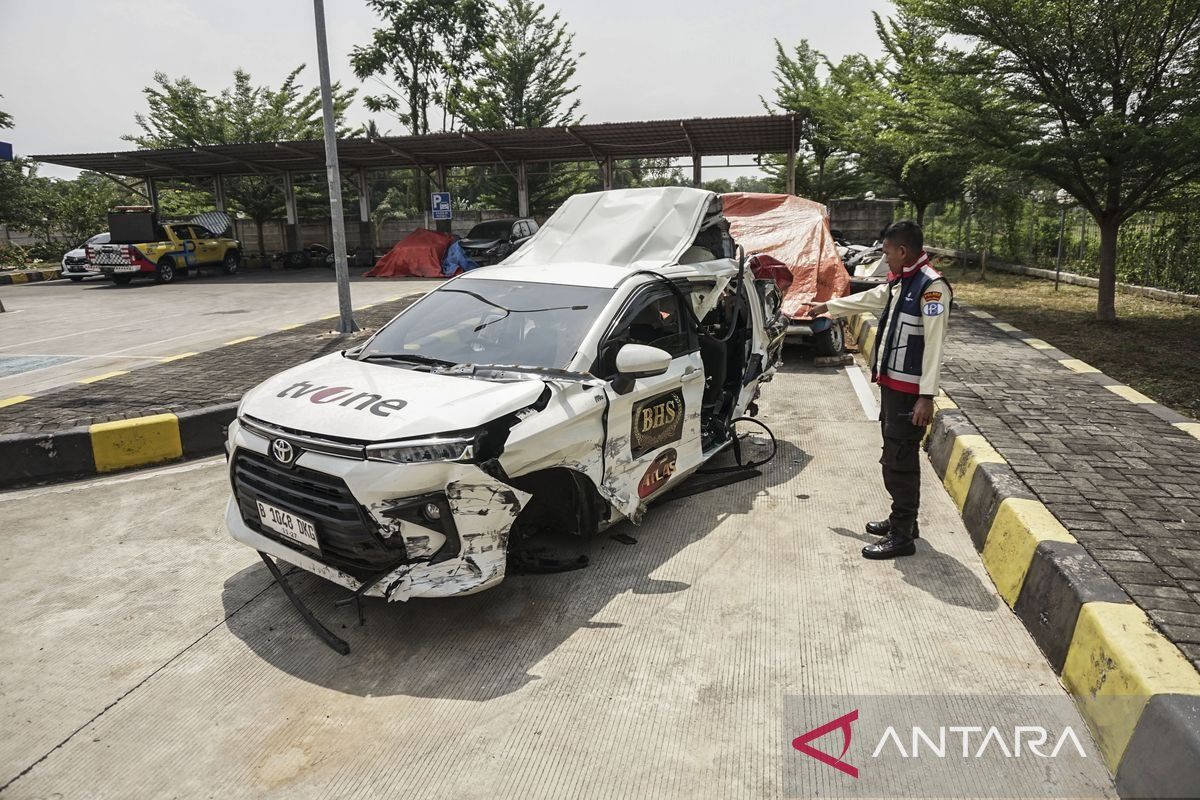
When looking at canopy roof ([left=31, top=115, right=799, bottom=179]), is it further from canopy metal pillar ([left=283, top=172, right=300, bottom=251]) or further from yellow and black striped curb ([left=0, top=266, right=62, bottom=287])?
yellow and black striped curb ([left=0, top=266, right=62, bottom=287])

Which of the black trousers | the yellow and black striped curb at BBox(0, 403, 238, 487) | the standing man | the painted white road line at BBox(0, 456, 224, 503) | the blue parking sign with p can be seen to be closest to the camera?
the standing man

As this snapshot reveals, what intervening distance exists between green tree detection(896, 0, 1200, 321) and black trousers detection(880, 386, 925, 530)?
7.04 m

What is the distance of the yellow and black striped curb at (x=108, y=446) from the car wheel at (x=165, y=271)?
1701cm

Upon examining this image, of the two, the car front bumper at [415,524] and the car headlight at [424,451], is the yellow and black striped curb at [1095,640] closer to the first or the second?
the car front bumper at [415,524]

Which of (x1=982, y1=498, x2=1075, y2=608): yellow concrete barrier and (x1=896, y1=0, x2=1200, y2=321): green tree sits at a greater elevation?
(x1=896, y1=0, x2=1200, y2=321): green tree

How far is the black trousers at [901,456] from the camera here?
4152mm

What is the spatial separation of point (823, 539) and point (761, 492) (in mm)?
818

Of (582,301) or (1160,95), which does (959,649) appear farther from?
(1160,95)

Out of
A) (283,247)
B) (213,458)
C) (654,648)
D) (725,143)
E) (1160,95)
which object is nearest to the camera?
(654,648)

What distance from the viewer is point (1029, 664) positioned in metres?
3.21

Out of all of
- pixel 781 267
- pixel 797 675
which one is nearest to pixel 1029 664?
pixel 797 675

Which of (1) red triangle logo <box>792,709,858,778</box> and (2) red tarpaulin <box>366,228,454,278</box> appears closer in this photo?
(1) red triangle logo <box>792,709,858,778</box>

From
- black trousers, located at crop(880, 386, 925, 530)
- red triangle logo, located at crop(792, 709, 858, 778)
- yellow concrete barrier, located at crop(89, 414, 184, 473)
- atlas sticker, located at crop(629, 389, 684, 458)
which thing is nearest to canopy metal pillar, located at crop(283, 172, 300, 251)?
yellow concrete barrier, located at crop(89, 414, 184, 473)

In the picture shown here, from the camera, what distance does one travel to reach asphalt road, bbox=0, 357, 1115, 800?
8.70 feet
